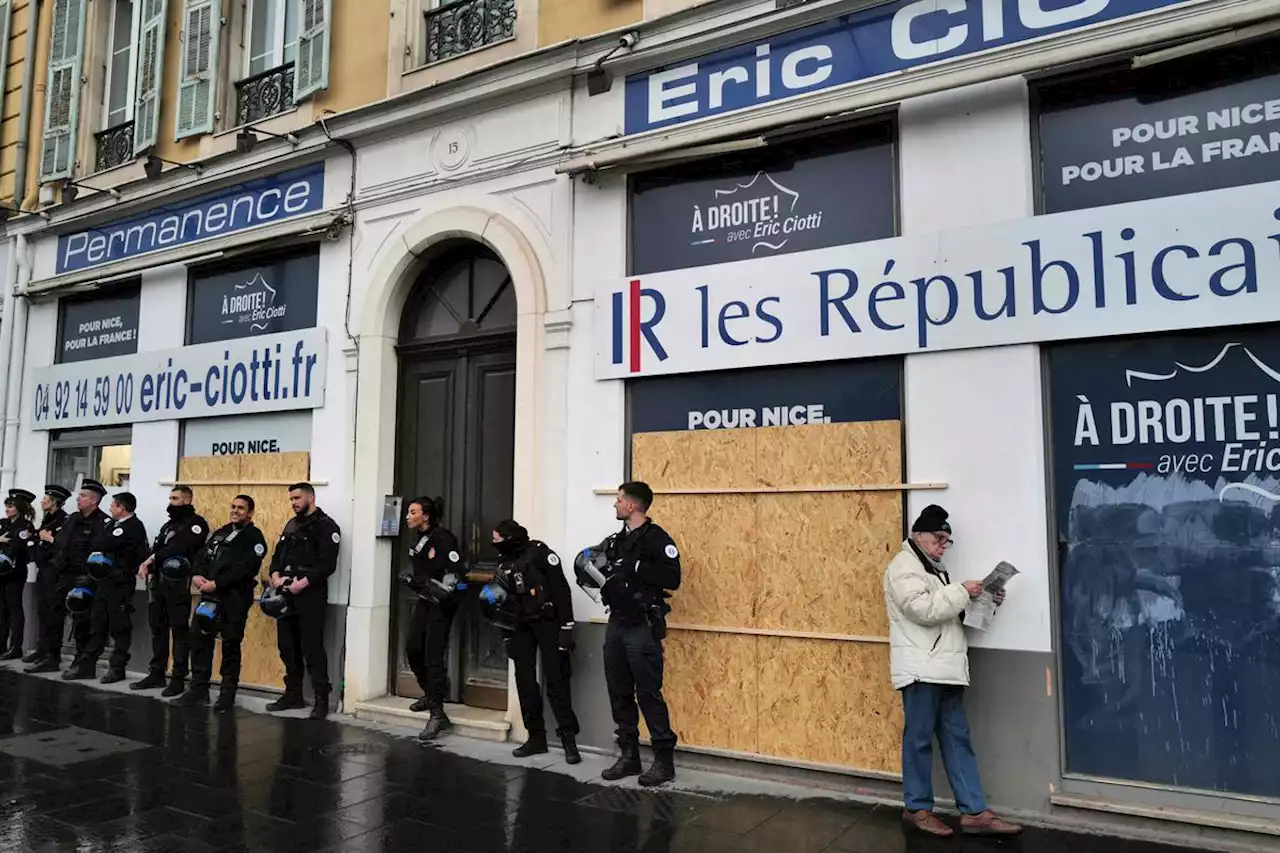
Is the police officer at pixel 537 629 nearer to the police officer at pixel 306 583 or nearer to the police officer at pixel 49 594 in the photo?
the police officer at pixel 306 583

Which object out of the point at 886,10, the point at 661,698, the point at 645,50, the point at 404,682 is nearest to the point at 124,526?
the point at 404,682

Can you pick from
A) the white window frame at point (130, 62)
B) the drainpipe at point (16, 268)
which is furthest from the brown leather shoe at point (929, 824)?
the drainpipe at point (16, 268)

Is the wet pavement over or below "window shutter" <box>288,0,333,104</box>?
below

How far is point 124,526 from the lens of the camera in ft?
30.1

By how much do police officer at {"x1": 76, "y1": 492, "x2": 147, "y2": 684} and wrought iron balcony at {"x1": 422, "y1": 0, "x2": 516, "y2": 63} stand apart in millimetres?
5499

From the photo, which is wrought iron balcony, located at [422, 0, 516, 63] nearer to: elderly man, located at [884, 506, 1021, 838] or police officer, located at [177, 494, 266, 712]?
police officer, located at [177, 494, 266, 712]

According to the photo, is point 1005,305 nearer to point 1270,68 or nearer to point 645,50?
point 1270,68

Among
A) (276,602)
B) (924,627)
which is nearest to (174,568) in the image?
(276,602)

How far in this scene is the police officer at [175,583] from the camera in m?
8.66

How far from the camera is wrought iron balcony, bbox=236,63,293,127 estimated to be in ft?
31.3

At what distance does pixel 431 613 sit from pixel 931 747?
397cm

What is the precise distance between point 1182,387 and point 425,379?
6.00 meters

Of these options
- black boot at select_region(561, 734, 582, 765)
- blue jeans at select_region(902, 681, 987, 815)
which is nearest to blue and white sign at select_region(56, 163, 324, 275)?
black boot at select_region(561, 734, 582, 765)

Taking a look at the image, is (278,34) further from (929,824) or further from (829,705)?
(929,824)
